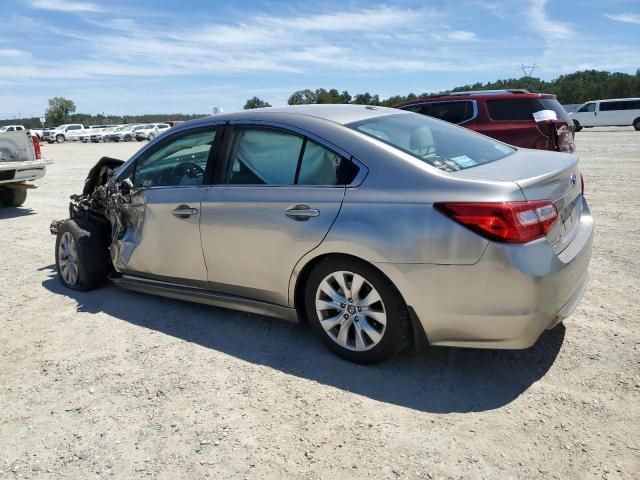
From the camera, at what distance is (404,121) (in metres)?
3.86

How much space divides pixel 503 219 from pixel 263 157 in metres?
1.74

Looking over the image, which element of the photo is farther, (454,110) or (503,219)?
(454,110)

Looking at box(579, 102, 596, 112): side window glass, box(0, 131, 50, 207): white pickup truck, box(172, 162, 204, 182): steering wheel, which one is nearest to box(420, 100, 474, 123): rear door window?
box(172, 162, 204, 182): steering wheel

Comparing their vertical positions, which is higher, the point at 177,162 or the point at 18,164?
the point at 177,162

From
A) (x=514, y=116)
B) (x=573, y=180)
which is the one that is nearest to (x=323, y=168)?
(x=573, y=180)

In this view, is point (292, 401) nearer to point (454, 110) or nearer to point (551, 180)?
point (551, 180)

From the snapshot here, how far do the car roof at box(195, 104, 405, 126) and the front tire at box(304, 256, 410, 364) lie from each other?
101 centimetres

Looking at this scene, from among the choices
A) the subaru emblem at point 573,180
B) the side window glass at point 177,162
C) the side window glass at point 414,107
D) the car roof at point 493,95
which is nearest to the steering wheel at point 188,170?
the side window glass at point 177,162

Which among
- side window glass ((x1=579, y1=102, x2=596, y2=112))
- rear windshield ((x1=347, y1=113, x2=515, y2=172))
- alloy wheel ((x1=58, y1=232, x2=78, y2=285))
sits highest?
side window glass ((x1=579, y1=102, x2=596, y2=112))

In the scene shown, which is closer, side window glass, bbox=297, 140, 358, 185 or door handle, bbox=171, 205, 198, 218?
side window glass, bbox=297, 140, 358, 185

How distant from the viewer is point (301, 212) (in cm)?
Result: 338

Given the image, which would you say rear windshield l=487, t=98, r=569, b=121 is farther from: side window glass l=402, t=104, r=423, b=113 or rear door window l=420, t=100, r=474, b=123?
side window glass l=402, t=104, r=423, b=113

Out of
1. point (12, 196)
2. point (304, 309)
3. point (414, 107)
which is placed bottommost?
point (304, 309)

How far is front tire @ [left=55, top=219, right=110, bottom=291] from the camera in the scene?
4891 millimetres
